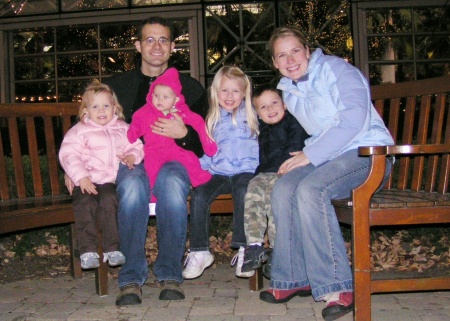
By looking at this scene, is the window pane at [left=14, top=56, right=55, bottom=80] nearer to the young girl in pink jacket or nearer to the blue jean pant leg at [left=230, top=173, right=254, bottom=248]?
the young girl in pink jacket

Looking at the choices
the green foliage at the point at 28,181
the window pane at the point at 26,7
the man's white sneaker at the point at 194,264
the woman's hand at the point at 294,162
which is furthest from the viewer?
the window pane at the point at 26,7

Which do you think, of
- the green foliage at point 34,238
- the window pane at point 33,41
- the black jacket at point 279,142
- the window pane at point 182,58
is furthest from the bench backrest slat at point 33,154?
the window pane at point 33,41

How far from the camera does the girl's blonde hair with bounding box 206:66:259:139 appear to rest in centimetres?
453

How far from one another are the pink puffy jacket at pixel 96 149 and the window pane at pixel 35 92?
228 inches

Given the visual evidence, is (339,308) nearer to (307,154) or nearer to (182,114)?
(307,154)

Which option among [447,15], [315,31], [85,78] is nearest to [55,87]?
[85,78]

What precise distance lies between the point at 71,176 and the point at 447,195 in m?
2.33

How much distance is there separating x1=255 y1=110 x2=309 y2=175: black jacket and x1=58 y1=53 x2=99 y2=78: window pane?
19.4 feet

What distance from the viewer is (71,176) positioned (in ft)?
13.8

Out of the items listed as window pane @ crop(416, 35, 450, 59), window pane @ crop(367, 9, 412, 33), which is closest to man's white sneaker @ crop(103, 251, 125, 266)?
window pane @ crop(367, 9, 412, 33)

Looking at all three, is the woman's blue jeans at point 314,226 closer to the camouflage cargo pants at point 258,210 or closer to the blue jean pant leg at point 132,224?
the camouflage cargo pants at point 258,210

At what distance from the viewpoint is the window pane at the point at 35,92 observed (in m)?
9.98

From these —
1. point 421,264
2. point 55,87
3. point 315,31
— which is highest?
point 315,31

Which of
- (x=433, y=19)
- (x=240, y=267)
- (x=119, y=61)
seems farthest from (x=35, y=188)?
(x=433, y=19)
